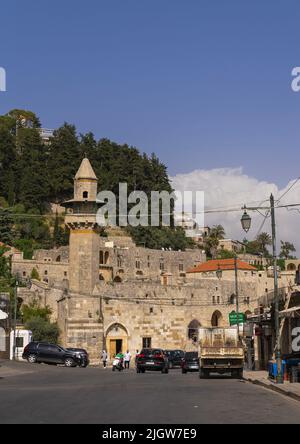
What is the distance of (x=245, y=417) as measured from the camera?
46.2 feet

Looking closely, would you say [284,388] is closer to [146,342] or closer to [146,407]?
[146,407]

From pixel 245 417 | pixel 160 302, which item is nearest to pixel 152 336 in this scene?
pixel 160 302

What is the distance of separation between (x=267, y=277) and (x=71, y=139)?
49.2m

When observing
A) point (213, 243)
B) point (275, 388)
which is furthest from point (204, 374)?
point (213, 243)

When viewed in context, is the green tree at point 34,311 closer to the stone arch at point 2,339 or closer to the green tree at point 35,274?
the green tree at point 35,274

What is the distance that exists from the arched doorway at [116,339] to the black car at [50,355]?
695 inches

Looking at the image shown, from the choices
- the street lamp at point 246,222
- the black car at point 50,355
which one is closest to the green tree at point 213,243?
the black car at point 50,355

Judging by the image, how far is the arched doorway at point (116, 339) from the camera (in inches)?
2571

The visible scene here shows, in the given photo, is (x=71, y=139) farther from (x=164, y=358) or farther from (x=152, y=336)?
(x=164, y=358)

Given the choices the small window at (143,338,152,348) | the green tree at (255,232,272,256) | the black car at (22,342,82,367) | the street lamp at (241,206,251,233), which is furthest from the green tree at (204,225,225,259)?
the street lamp at (241,206,251,233)

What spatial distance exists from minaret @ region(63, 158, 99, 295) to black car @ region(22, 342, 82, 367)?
1759cm

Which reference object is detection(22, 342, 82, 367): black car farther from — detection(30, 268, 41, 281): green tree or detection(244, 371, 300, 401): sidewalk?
detection(30, 268, 41, 281): green tree

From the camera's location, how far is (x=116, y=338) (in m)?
65.9

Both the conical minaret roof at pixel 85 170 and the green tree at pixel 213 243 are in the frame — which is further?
the green tree at pixel 213 243
